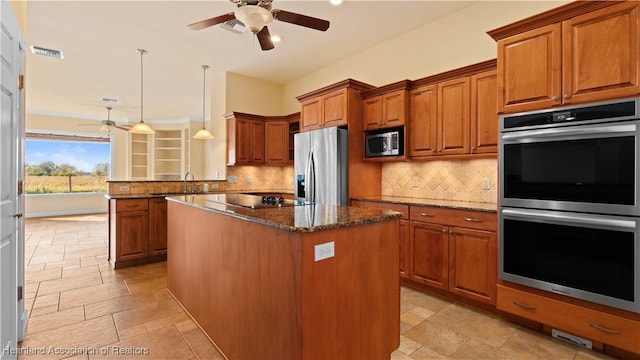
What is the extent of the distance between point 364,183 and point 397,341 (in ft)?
7.82

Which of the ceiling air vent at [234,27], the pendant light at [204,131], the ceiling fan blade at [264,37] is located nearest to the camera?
the ceiling fan blade at [264,37]

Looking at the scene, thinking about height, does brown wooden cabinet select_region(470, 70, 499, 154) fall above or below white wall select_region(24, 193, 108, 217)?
above

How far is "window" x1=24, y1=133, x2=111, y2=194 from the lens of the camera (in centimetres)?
841

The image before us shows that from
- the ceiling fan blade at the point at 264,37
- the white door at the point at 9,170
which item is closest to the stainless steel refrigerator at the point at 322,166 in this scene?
the ceiling fan blade at the point at 264,37

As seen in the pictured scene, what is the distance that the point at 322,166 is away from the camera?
4109 millimetres

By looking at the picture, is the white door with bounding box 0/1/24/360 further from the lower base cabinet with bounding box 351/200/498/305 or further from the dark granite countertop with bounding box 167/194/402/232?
the lower base cabinet with bounding box 351/200/498/305

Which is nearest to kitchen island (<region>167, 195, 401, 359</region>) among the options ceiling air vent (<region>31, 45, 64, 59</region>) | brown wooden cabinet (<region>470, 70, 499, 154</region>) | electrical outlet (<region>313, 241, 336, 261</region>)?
electrical outlet (<region>313, 241, 336, 261</region>)

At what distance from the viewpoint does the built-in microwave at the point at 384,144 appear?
12.1ft

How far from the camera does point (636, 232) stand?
6.30 feet

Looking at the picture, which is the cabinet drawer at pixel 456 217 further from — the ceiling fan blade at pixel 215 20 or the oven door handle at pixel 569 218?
the ceiling fan blade at pixel 215 20

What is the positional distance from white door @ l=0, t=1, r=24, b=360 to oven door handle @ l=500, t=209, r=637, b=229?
3.44 meters

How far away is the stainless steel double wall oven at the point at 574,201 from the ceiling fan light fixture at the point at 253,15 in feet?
6.53

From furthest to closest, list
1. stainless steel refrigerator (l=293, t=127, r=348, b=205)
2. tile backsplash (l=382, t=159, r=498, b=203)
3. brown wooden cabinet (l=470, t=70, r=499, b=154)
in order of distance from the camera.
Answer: stainless steel refrigerator (l=293, t=127, r=348, b=205)
tile backsplash (l=382, t=159, r=498, b=203)
brown wooden cabinet (l=470, t=70, r=499, b=154)

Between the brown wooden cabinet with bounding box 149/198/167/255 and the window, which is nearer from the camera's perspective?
the brown wooden cabinet with bounding box 149/198/167/255
